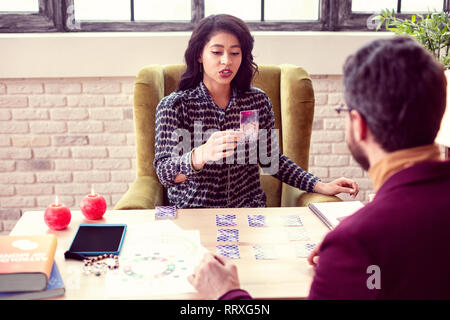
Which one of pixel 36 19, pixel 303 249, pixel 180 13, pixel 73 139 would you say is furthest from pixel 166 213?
pixel 36 19

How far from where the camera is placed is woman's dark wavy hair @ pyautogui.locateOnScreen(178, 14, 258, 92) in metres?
2.00

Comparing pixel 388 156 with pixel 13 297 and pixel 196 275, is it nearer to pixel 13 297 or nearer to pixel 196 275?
pixel 196 275

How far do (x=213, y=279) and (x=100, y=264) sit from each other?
35 centimetres

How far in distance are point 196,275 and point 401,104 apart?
1.99ft

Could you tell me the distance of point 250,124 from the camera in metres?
2.07

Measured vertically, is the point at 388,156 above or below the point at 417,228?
above

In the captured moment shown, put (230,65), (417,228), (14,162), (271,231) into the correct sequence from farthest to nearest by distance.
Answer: (14,162)
(230,65)
(271,231)
(417,228)

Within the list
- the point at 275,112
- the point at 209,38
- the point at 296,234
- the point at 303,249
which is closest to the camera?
the point at 303,249

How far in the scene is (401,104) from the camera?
82 centimetres

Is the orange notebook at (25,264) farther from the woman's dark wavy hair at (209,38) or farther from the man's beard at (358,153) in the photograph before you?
the woman's dark wavy hair at (209,38)

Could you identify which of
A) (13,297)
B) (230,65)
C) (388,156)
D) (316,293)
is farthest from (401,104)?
Answer: (230,65)

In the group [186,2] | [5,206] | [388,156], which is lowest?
[5,206]

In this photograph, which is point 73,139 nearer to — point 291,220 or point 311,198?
point 311,198
